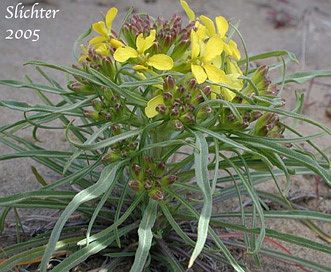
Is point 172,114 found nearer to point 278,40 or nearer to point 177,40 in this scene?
point 177,40

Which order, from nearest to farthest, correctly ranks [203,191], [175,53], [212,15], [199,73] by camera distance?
1. [203,191]
2. [199,73]
3. [175,53]
4. [212,15]

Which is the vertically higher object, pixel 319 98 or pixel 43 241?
pixel 319 98

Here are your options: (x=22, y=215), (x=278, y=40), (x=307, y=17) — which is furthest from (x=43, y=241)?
(x=307, y=17)

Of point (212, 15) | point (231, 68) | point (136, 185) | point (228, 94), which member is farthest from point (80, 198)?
point (212, 15)

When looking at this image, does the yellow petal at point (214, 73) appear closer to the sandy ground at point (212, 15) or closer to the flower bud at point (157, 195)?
the flower bud at point (157, 195)

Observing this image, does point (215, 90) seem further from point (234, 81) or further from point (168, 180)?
point (168, 180)

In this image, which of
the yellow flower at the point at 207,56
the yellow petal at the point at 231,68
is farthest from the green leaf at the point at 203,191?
the yellow petal at the point at 231,68

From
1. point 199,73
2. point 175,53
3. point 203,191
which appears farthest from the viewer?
point 175,53
